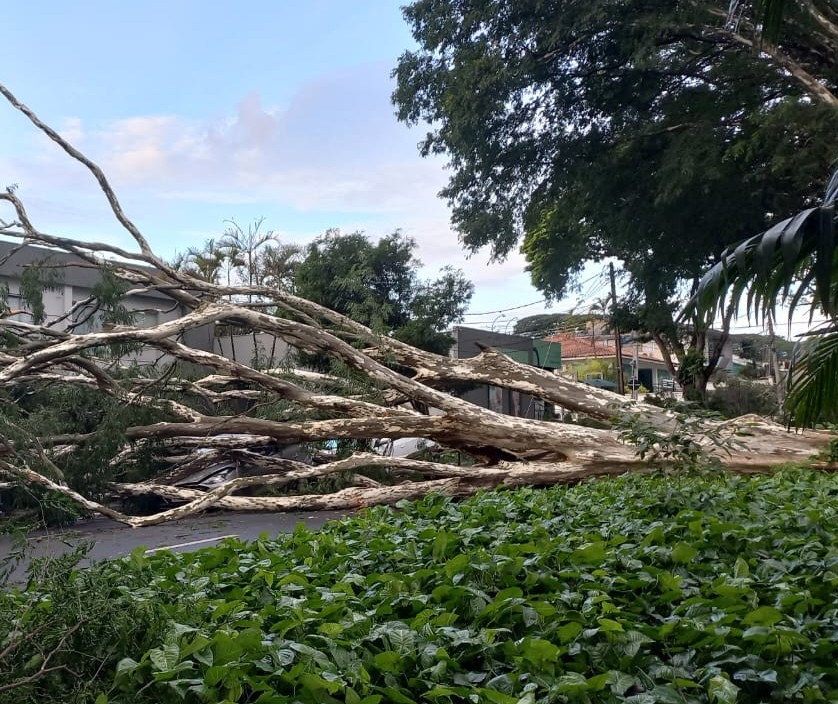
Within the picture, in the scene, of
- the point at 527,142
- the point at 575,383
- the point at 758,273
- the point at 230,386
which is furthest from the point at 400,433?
the point at 527,142

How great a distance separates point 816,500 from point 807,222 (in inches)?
88.6

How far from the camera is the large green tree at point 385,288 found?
1748 cm

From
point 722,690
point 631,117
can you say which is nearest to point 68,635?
point 722,690

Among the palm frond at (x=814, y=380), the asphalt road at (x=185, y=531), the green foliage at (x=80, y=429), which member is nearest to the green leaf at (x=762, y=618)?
the palm frond at (x=814, y=380)

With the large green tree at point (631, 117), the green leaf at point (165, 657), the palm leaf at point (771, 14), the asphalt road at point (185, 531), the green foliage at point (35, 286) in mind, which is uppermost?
the large green tree at point (631, 117)

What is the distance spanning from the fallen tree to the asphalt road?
0.63 feet

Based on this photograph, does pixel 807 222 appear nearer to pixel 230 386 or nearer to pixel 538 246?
pixel 230 386

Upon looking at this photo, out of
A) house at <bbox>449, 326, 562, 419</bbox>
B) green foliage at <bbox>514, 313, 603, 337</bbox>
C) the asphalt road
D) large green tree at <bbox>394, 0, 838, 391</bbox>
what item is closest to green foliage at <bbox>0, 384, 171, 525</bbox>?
the asphalt road

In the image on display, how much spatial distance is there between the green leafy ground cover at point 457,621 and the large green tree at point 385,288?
13.6 m

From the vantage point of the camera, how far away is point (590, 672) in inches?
81.8

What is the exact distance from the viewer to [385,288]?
18.4 metres

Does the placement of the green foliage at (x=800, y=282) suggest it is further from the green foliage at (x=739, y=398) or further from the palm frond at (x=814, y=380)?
A: the green foliage at (x=739, y=398)

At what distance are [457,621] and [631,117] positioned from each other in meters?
13.7

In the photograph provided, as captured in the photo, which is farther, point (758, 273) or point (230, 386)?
point (230, 386)
